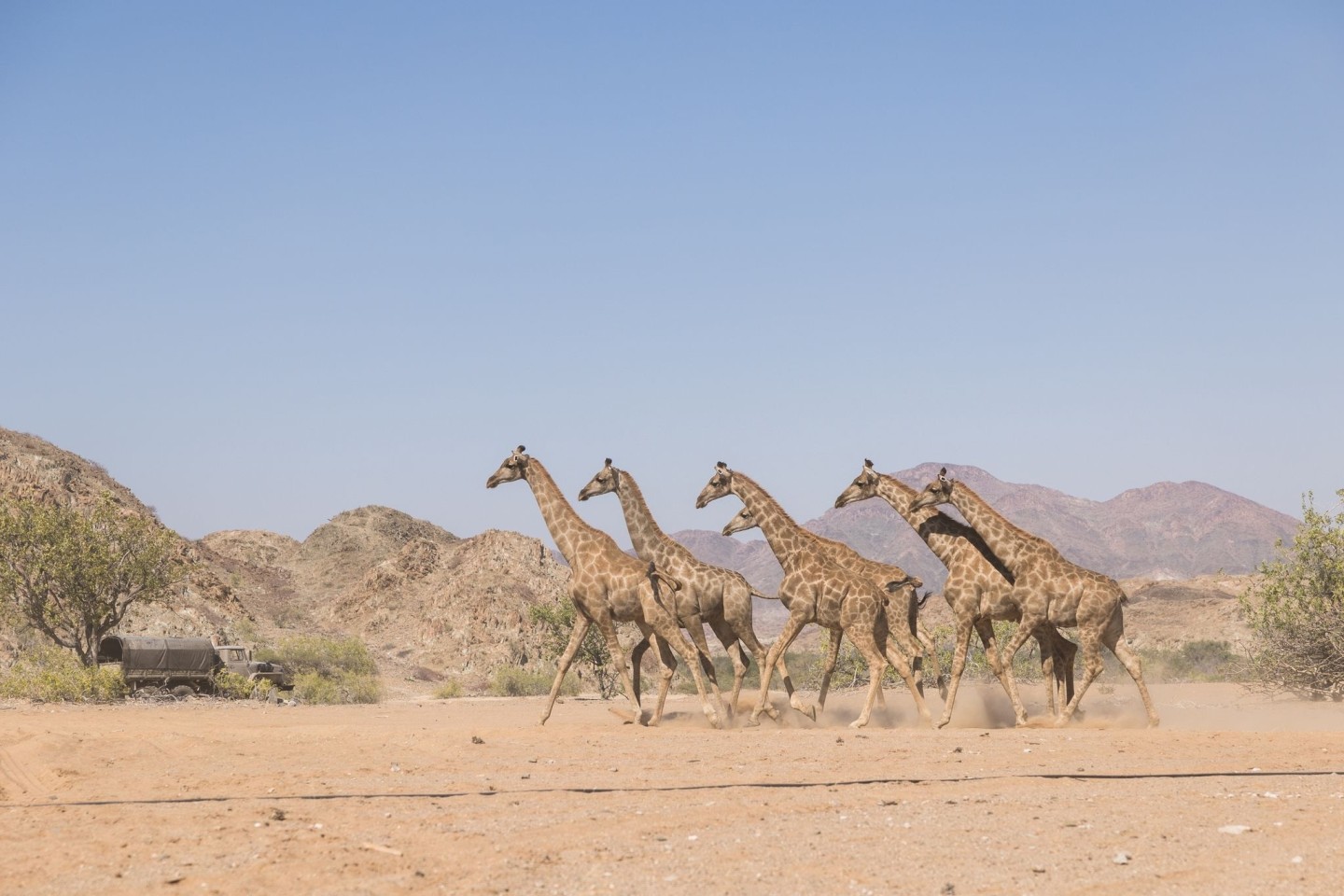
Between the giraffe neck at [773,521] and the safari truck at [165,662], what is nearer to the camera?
the giraffe neck at [773,521]

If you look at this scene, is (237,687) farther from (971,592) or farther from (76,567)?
(971,592)

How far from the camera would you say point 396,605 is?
174 ft

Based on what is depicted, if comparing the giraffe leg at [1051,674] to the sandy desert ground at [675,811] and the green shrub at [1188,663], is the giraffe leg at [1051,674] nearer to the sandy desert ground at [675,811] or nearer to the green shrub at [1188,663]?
the sandy desert ground at [675,811]

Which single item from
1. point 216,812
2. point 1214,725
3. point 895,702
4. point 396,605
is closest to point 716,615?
point 895,702

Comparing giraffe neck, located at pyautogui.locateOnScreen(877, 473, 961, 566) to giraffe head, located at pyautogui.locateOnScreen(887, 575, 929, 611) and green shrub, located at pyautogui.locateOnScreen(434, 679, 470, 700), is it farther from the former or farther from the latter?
green shrub, located at pyautogui.locateOnScreen(434, 679, 470, 700)

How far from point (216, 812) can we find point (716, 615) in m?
8.74

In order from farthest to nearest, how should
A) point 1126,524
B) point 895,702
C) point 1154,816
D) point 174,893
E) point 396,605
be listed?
point 1126,524 → point 396,605 → point 895,702 → point 1154,816 → point 174,893

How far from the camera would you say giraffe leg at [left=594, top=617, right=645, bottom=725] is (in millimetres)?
16844

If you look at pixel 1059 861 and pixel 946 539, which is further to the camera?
pixel 946 539

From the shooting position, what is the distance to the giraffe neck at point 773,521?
57.2 feet

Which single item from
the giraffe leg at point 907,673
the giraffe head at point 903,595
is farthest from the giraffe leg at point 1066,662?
the giraffe head at point 903,595

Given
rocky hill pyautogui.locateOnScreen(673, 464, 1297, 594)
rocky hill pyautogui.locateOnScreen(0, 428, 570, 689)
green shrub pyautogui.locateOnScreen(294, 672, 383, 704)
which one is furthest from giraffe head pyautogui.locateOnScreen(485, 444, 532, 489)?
rocky hill pyautogui.locateOnScreen(673, 464, 1297, 594)

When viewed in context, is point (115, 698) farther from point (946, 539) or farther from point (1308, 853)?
point (1308, 853)

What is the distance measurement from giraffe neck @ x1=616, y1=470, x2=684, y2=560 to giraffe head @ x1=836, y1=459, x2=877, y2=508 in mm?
2578
